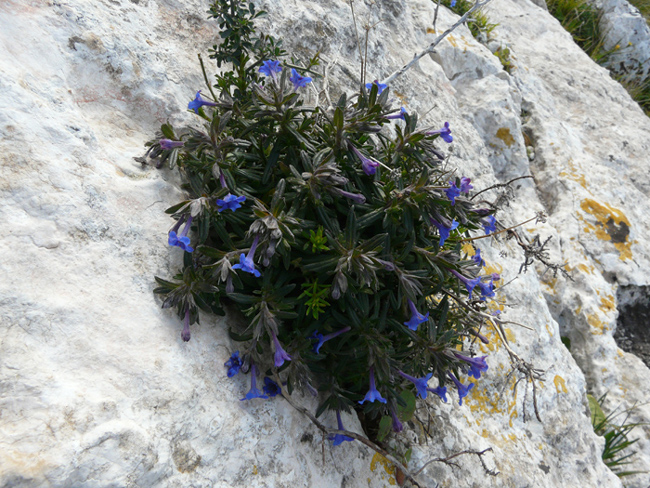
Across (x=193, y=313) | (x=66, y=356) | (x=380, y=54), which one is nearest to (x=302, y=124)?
(x=193, y=313)

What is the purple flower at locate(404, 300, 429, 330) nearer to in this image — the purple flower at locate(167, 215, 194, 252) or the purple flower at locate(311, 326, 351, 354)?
the purple flower at locate(311, 326, 351, 354)

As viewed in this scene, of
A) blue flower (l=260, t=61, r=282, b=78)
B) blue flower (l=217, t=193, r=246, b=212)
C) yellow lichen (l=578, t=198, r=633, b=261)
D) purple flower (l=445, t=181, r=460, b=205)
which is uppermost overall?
purple flower (l=445, t=181, r=460, b=205)

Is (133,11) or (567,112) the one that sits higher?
(567,112)

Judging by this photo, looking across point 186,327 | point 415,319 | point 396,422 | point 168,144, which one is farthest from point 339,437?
point 168,144

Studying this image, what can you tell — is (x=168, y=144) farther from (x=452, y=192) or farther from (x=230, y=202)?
(x=452, y=192)

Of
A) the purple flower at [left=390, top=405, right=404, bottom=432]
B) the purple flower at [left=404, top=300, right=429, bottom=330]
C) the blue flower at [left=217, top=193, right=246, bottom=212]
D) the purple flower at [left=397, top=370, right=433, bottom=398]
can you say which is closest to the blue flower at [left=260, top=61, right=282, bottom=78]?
the blue flower at [left=217, top=193, right=246, bottom=212]

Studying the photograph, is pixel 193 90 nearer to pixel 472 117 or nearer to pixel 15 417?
pixel 15 417

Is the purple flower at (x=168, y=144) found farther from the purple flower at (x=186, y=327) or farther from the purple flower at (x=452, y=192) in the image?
the purple flower at (x=452, y=192)
